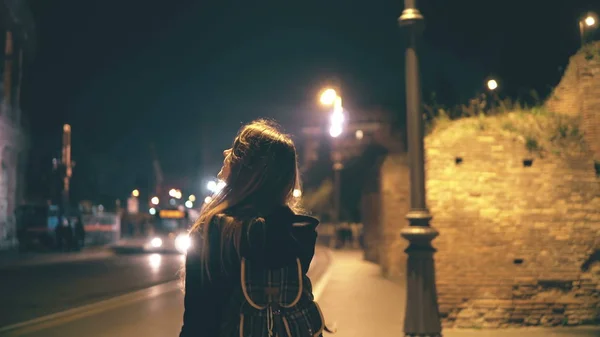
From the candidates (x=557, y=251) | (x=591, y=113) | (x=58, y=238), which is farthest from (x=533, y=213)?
(x=58, y=238)

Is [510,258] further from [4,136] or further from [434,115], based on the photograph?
[4,136]

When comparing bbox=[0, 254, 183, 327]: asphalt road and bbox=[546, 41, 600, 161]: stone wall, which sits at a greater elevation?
bbox=[546, 41, 600, 161]: stone wall

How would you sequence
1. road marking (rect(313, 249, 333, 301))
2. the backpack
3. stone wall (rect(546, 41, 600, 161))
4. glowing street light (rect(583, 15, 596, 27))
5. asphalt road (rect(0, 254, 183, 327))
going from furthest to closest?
glowing street light (rect(583, 15, 596, 27)) < road marking (rect(313, 249, 333, 301)) < asphalt road (rect(0, 254, 183, 327)) < stone wall (rect(546, 41, 600, 161)) < the backpack

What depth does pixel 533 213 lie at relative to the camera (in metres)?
9.39

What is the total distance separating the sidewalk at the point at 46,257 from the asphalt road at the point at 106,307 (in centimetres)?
688

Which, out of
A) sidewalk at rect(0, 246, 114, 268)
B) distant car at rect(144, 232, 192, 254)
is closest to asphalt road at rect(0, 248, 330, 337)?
sidewalk at rect(0, 246, 114, 268)

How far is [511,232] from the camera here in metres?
9.40

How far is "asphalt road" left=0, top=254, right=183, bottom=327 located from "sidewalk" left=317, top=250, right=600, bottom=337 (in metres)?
3.28

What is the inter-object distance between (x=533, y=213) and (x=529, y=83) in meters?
11.8

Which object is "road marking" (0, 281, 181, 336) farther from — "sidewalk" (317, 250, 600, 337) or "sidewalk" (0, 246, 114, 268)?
"sidewalk" (0, 246, 114, 268)

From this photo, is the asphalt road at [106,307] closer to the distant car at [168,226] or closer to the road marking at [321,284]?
the road marking at [321,284]

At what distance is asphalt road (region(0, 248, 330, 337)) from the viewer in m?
10.0

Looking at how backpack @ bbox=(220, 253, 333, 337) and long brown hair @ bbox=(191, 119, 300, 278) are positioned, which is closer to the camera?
backpack @ bbox=(220, 253, 333, 337)

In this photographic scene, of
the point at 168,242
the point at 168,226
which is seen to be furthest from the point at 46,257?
the point at 168,242
